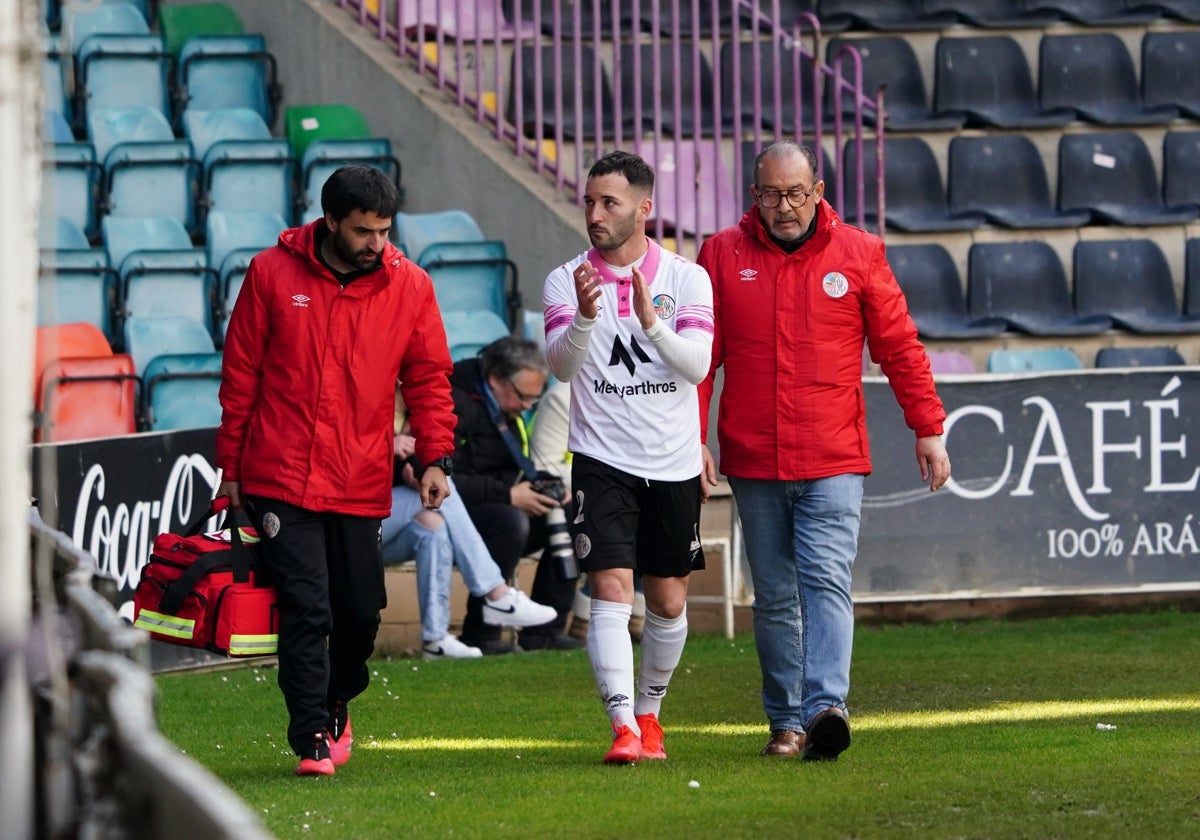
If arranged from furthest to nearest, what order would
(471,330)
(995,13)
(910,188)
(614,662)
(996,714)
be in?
1. (995,13)
2. (910,188)
3. (471,330)
4. (996,714)
5. (614,662)

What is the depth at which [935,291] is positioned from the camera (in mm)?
13398

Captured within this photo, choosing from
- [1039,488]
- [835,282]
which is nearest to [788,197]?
[835,282]

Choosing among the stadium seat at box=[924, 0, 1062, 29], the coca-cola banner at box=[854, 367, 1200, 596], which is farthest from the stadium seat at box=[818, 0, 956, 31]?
the coca-cola banner at box=[854, 367, 1200, 596]

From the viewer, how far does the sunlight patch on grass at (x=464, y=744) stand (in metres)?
7.16

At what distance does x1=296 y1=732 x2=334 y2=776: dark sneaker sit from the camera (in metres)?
6.40

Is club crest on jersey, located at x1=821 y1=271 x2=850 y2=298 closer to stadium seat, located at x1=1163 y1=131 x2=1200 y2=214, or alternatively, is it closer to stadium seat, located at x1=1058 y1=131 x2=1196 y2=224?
stadium seat, located at x1=1058 y1=131 x2=1196 y2=224

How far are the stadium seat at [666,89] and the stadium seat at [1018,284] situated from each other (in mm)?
1985

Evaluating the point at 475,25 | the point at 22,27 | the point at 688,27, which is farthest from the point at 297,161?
the point at 22,27

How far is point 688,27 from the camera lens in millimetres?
14508

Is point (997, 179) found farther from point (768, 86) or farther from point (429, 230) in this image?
point (429, 230)

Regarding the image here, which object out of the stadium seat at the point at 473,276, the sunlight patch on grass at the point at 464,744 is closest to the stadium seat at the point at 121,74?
the stadium seat at the point at 473,276

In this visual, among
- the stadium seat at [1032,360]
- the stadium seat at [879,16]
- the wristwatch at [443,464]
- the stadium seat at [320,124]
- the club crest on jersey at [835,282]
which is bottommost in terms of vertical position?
the stadium seat at [1032,360]

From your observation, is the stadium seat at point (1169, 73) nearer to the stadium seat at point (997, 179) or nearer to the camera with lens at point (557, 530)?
the stadium seat at point (997, 179)

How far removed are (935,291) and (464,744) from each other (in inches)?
273
